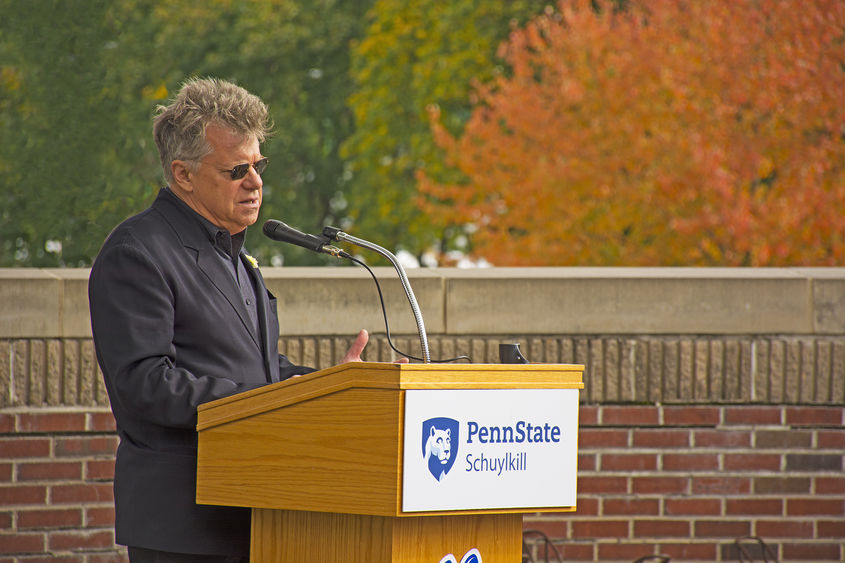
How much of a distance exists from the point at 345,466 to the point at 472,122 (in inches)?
651

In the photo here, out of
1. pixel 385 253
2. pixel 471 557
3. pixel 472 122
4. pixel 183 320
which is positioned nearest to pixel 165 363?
pixel 183 320

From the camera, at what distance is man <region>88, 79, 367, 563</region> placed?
2.74m

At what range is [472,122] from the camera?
1875 cm

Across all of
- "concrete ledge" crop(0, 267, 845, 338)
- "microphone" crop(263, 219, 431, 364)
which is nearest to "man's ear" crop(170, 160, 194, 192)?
"microphone" crop(263, 219, 431, 364)

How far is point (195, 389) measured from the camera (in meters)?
2.71

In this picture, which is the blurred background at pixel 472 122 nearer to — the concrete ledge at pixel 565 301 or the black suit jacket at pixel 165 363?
the concrete ledge at pixel 565 301

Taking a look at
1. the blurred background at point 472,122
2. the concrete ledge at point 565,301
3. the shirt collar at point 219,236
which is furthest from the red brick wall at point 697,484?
the blurred background at point 472,122

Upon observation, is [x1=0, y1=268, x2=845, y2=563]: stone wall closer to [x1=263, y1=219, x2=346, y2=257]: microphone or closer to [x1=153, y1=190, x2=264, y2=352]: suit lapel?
[x1=153, y1=190, x2=264, y2=352]: suit lapel

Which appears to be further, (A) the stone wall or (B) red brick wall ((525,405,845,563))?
(B) red brick wall ((525,405,845,563))

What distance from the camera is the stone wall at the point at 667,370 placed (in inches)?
192

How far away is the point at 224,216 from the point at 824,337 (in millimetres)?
2980

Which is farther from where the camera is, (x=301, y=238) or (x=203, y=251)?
(x=203, y=251)

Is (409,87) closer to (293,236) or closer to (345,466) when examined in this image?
(293,236)

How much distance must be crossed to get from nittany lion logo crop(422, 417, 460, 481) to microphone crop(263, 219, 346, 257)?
0.57 metres
